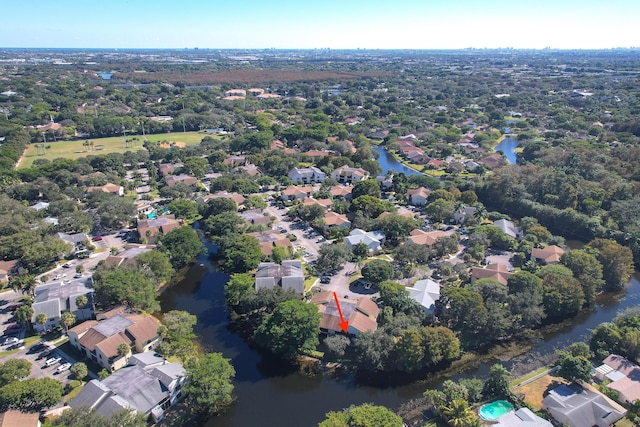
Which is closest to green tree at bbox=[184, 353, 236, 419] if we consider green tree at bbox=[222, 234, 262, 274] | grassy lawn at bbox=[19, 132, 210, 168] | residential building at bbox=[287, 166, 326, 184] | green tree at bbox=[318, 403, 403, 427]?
green tree at bbox=[318, 403, 403, 427]

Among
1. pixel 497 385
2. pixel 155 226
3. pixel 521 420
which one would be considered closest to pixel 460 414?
pixel 521 420

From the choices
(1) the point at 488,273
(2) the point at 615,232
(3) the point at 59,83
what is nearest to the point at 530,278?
(1) the point at 488,273

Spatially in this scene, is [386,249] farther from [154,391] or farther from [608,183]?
[608,183]

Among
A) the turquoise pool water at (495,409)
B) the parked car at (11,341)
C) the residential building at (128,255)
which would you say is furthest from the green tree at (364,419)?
the parked car at (11,341)

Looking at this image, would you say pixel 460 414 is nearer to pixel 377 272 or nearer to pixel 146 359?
pixel 377 272

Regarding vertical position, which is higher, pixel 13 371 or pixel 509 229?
pixel 509 229

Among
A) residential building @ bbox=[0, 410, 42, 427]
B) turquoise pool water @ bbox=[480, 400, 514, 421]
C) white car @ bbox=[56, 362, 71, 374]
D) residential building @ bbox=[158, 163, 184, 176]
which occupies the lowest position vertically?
white car @ bbox=[56, 362, 71, 374]

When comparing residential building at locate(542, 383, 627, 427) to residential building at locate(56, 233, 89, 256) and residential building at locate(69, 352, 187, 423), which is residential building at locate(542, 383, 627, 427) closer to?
residential building at locate(69, 352, 187, 423)
